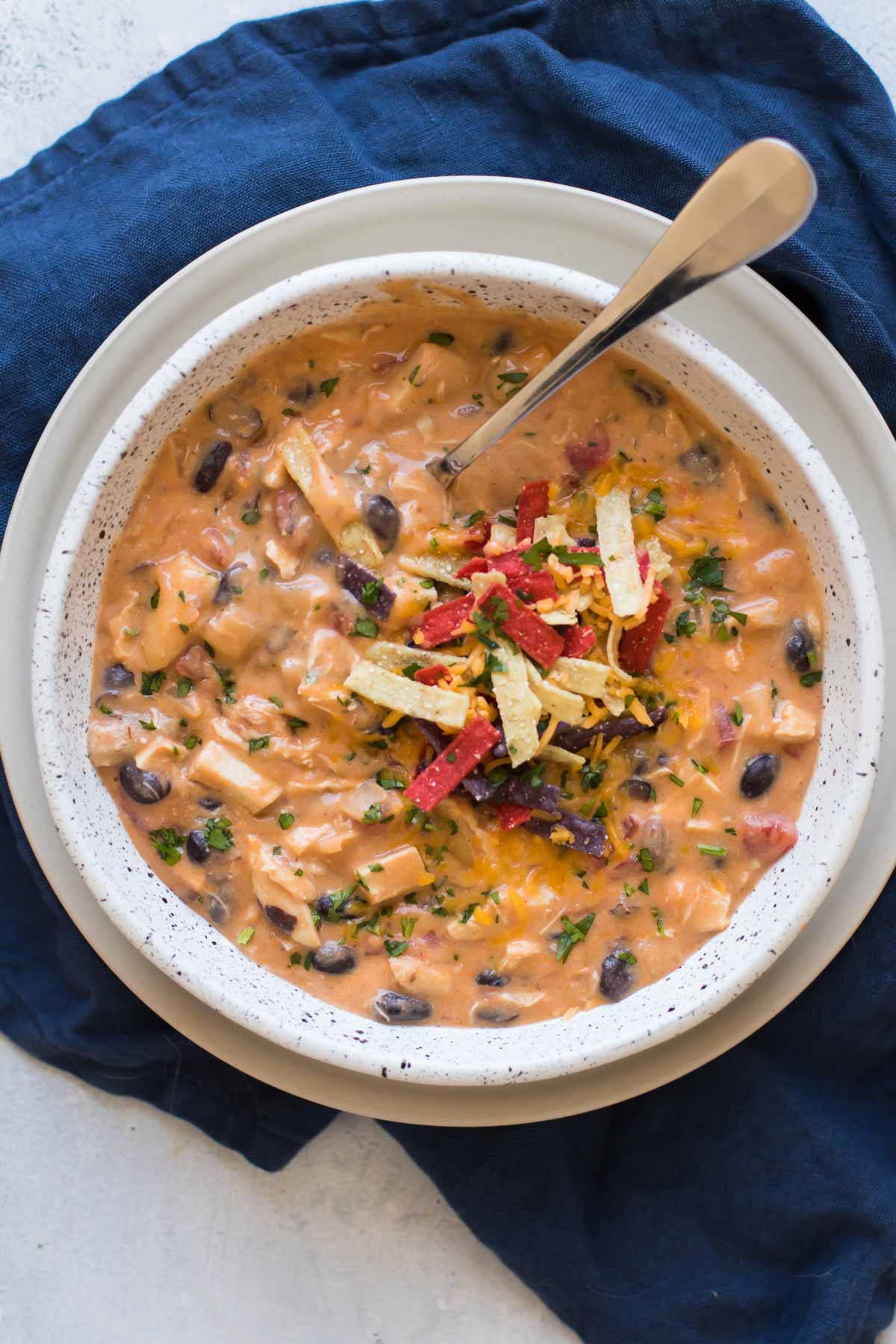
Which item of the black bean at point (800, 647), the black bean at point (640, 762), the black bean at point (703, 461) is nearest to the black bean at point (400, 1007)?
the black bean at point (640, 762)

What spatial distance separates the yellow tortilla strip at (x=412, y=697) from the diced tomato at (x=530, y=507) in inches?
17.8

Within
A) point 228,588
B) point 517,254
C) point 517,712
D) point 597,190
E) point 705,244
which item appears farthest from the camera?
point 597,190

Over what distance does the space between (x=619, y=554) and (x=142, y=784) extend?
1370 millimetres

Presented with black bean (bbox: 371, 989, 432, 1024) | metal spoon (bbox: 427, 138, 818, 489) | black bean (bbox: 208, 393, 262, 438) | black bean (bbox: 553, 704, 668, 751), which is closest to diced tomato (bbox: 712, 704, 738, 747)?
black bean (bbox: 553, 704, 668, 751)

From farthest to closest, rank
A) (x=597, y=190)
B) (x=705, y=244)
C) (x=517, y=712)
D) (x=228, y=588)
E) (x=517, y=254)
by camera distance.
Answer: (x=597, y=190)
(x=517, y=254)
(x=228, y=588)
(x=517, y=712)
(x=705, y=244)

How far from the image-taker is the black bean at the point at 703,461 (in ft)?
10.0

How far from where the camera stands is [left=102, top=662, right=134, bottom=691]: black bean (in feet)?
9.91

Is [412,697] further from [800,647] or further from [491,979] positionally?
[800,647]

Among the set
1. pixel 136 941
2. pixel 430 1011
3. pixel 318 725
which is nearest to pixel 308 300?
pixel 318 725

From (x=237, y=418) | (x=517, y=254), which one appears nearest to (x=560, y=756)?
(x=237, y=418)

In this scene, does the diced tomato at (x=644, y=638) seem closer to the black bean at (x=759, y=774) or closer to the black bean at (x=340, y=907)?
the black bean at (x=759, y=774)

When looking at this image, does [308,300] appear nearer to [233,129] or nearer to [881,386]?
[233,129]

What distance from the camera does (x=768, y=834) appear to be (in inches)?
120

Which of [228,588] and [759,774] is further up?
[228,588]
